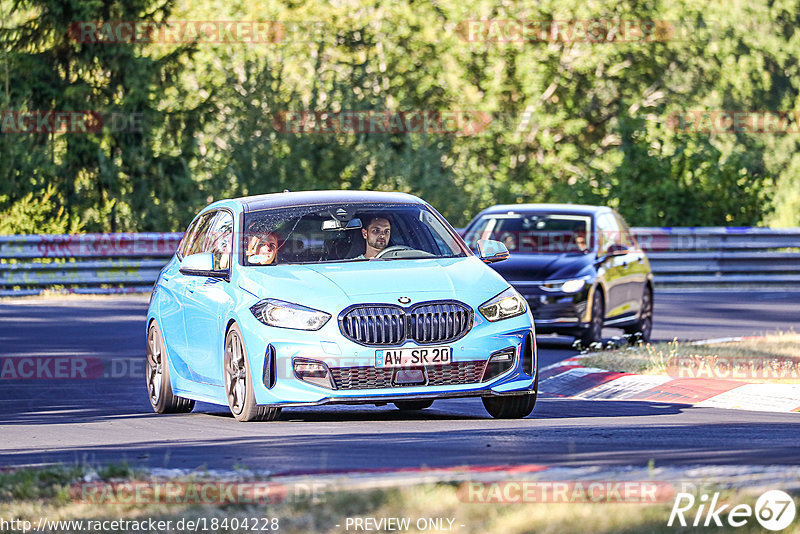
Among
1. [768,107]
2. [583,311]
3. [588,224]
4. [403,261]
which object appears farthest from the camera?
[768,107]

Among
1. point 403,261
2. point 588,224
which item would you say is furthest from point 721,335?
point 403,261

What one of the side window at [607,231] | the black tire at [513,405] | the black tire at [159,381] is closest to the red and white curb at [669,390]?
the black tire at [513,405]

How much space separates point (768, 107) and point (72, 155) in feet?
138

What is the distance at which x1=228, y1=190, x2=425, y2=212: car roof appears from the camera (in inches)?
492

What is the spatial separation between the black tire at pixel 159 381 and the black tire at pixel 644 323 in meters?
8.00

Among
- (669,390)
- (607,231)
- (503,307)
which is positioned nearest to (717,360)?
(669,390)

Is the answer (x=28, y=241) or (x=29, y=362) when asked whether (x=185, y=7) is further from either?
(x=29, y=362)

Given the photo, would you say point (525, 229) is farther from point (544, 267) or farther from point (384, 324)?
point (384, 324)

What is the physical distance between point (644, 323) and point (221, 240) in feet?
29.2

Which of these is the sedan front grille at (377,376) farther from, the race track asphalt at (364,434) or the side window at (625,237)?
the side window at (625,237)

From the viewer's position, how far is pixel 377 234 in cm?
1223

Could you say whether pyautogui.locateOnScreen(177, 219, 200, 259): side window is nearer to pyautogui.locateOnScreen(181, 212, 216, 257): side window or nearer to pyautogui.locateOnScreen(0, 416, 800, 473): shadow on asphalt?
pyautogui.locateOnScreen(181, 212, 216, 257): side window

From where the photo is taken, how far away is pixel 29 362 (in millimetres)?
17062

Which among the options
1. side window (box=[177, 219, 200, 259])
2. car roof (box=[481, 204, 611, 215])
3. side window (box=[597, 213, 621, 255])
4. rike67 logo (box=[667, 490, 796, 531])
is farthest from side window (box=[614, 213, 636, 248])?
rike67 logo (box=[667, 490, 796, 531])
